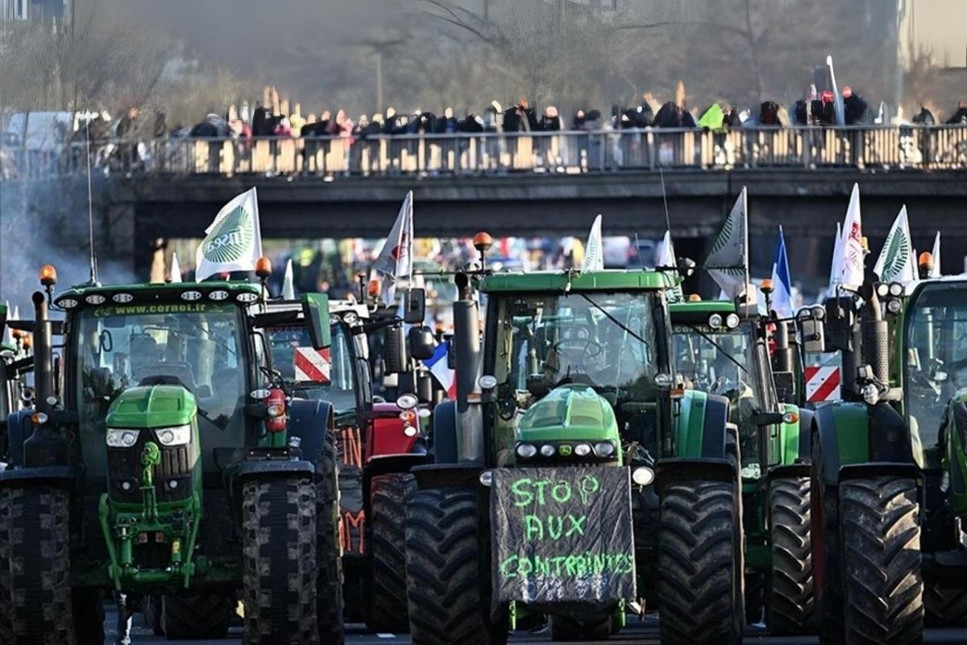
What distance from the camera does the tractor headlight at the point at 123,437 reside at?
16.2m

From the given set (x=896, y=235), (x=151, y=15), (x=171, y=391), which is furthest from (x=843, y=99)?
(x=171, y=391)

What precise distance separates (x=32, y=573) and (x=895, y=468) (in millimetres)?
5044

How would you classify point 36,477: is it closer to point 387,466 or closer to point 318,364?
point 387,466

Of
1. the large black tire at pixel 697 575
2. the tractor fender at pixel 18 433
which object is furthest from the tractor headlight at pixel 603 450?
the tractor fender at pixel 18 433

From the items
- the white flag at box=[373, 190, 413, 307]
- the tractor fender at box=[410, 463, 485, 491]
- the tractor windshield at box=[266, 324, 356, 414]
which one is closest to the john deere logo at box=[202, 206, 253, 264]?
the white flag at box=[373, 190, 413, 307]

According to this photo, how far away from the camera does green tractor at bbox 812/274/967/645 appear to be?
14.6m

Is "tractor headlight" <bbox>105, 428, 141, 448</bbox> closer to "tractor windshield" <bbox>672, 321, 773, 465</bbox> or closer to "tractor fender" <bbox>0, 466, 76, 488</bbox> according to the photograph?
"tractor fender" <bbox>0, 466, 76, 488</bbox>

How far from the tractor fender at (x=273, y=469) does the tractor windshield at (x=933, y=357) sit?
141 inches

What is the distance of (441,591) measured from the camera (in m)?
15.0

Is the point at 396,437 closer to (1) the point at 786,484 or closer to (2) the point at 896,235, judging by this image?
(1) the point at 786,484

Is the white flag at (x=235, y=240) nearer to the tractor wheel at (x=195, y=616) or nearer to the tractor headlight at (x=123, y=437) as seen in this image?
the tractor wheel at (x=195, y=616)

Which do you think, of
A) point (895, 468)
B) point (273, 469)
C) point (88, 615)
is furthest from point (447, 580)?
point (88, 615)

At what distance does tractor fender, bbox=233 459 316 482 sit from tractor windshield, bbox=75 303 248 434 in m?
0.85

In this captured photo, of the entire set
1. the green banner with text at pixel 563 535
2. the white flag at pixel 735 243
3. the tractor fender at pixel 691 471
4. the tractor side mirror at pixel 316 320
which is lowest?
the green banner with text at pixel 563 535
